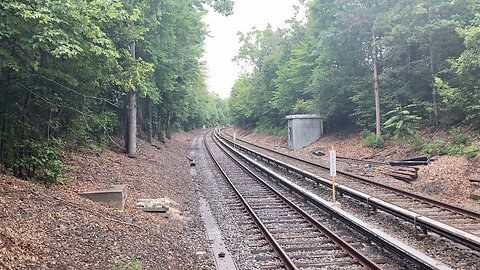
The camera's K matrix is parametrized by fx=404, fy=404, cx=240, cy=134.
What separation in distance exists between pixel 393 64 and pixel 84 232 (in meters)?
23.9

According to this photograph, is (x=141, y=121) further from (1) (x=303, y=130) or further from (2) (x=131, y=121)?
(1) (x=303, y=130)

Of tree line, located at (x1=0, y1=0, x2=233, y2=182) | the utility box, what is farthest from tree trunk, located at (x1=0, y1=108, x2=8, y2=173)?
the utility box

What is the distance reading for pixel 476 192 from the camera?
1241cm

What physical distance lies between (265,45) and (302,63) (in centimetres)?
2756

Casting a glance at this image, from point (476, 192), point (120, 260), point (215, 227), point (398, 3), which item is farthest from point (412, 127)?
point (120, 260)

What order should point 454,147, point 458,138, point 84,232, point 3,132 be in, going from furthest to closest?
point 458,138
point 454,147
point 3,132
point 84,232

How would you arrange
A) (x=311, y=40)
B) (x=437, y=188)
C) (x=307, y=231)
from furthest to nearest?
1. (x=311, y=40)
2. (x=437, y=188)
3. (x=307, y=231)

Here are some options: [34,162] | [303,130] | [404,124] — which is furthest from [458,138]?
[303,130]

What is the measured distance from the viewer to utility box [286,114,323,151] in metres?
33.5

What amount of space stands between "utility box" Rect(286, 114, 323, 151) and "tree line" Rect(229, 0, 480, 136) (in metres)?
0.98

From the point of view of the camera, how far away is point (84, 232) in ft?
23.0

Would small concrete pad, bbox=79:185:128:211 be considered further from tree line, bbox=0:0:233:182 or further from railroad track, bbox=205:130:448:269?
railroad track, bbox=205:130:448:269

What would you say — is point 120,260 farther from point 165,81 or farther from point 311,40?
point 311,40

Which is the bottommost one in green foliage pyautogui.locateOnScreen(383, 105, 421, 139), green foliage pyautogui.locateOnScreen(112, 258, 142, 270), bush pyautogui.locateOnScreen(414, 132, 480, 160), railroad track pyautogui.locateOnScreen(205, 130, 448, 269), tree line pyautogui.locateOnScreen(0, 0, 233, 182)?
railroad track pyautogui.locateOnScreen(205, 130, 448, 269)
